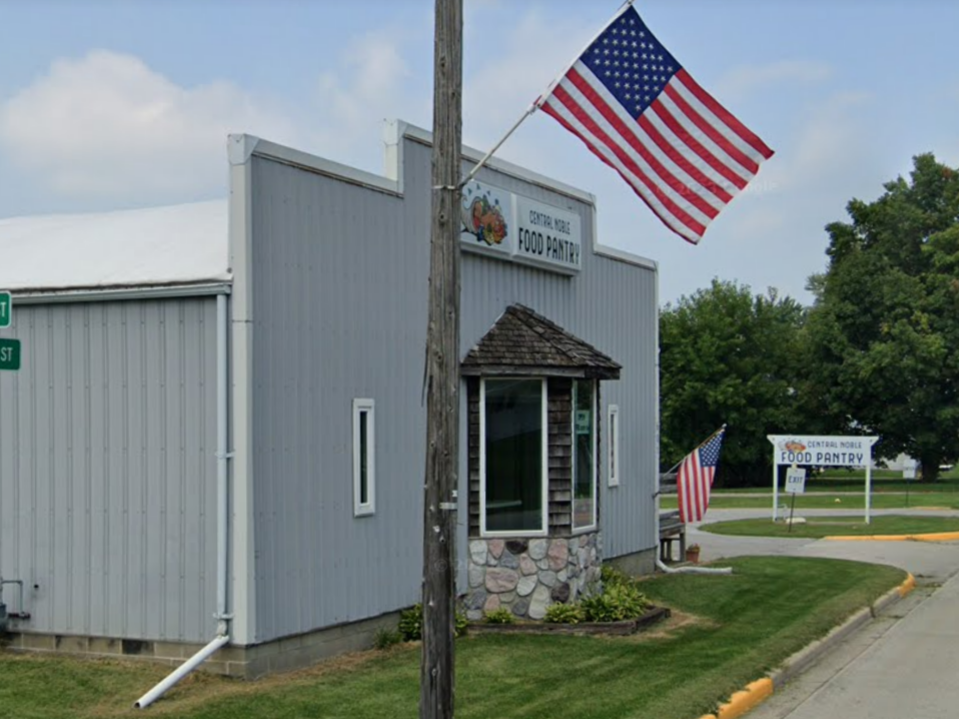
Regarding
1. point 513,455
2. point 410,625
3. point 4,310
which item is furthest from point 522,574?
point 4,310

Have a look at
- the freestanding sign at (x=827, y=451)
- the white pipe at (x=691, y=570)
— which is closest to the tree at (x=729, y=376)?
the freestanding sign at (x=827, y=451)

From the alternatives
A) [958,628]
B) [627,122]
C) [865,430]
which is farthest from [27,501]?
[865,430]

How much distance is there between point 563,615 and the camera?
49.2 ft

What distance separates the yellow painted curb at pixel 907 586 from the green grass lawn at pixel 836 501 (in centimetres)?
1880

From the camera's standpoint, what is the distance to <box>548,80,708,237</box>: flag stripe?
32.8ft

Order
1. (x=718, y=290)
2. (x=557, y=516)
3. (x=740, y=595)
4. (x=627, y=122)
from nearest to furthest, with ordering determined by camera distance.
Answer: (x=627, y=122) < (x=557, y=516) < (x=740, y=595) < (x=718, y=290)

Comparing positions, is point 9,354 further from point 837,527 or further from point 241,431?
point 837,527

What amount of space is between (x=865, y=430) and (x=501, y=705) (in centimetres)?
5370

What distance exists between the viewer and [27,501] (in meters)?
12.8

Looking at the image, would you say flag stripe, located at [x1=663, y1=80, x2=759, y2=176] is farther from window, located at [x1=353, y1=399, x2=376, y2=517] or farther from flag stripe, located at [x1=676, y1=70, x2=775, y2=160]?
window, located at [x1=353, y1=399, x2=376, y2=517]

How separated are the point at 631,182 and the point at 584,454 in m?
5.89

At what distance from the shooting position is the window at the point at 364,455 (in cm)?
1353

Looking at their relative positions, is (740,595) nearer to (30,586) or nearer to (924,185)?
(30,586)

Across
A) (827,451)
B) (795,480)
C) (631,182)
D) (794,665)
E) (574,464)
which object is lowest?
(794,665)
